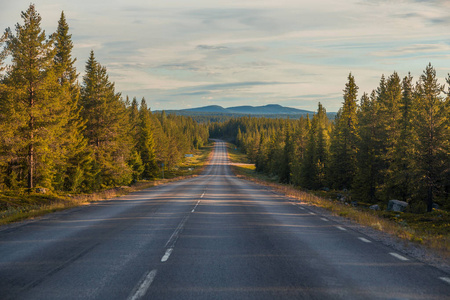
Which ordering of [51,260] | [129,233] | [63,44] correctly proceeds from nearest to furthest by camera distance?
1. [51,260]
2. [129,233]
3. [63,44]

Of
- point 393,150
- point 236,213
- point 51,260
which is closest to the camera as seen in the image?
point 51,260

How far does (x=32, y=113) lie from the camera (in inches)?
1040

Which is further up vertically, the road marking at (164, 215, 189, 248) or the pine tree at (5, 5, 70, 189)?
the pine tree at (5, 5, 70, 189)

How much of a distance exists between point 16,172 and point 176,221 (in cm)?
2277

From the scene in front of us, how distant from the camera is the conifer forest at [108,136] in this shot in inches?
1057

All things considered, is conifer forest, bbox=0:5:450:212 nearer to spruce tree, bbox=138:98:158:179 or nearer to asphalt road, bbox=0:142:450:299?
spruce tree, bbox=138:98:158:179

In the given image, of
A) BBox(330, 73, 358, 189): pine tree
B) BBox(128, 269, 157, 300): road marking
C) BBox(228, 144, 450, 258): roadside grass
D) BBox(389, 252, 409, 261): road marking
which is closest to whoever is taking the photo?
→ BBox(128, 269, 157, 300): road marking

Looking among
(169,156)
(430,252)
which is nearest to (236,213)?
(430,252)

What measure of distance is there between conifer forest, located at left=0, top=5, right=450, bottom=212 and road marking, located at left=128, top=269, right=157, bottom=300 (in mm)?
23892

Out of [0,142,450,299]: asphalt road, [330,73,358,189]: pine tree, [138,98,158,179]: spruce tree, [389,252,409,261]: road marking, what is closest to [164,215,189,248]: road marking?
[0,142,450,299]: asphalt road

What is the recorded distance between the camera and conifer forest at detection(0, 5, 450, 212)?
2684 cm

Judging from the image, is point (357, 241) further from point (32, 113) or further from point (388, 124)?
point (388, 124)

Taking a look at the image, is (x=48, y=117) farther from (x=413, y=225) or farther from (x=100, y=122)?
(x=413, y=225)

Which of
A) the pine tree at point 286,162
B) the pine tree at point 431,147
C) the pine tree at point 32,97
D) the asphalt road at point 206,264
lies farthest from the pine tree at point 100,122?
the pine tree at point 286,162
